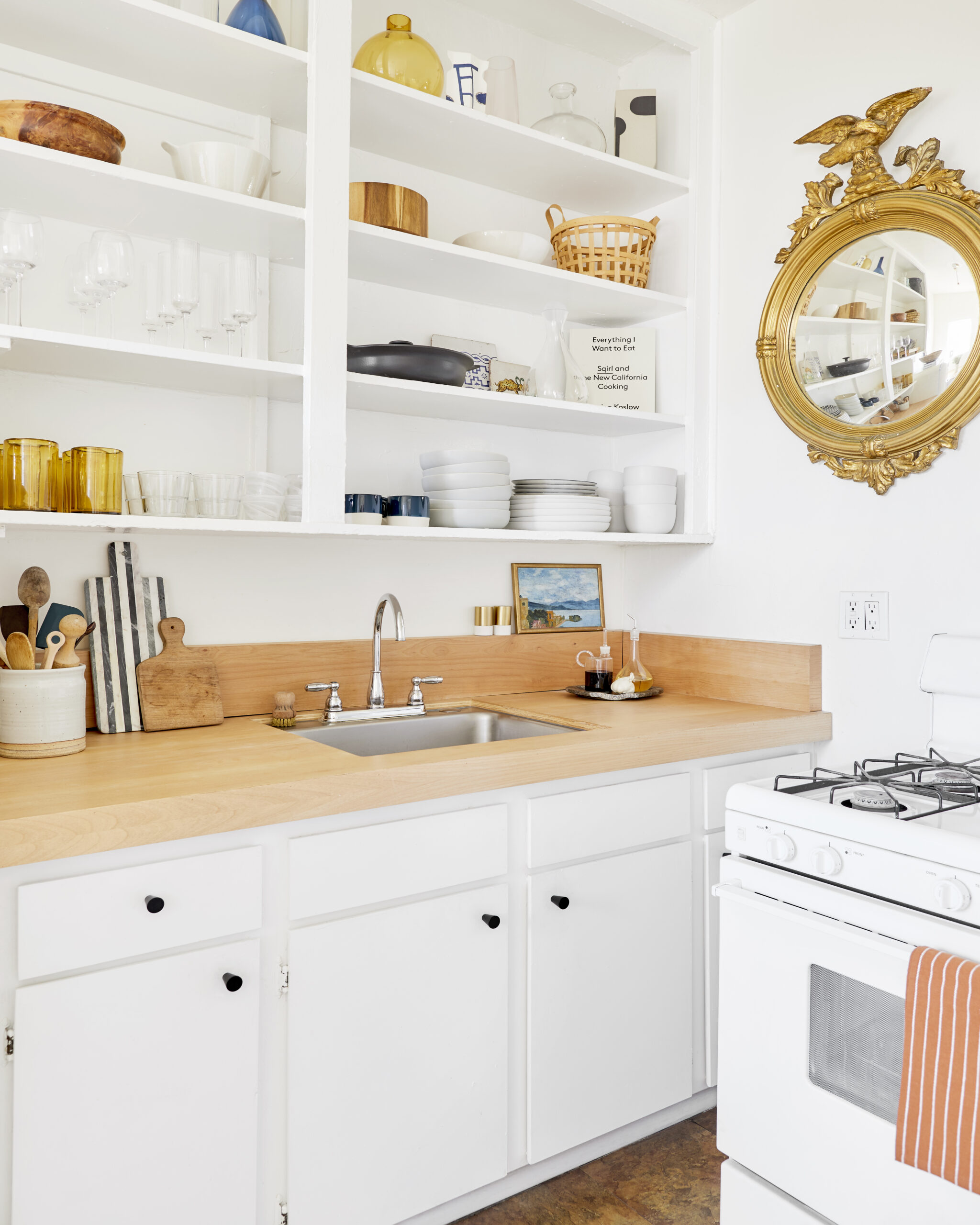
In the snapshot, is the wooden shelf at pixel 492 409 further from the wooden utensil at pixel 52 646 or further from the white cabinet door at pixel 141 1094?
the white cabinet door at pixel 141 1094

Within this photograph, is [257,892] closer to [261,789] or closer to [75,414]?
[261,789]

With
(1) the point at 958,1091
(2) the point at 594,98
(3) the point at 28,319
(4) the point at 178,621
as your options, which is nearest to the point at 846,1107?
(1) the point at 958,1091

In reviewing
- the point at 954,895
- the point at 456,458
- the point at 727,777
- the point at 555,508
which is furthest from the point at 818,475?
the point at 954,895

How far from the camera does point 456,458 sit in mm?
2184

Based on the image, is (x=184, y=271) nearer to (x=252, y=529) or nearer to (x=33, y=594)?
(x=252, y=529)

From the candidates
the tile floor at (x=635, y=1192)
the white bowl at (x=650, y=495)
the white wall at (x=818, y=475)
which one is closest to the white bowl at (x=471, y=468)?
the white bowl at (x=650, y=495)

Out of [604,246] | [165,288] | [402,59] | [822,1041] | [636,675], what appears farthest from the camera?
[636,675]

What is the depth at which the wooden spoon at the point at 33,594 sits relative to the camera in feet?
5.95

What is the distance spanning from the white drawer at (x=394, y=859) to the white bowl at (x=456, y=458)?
0.85 m

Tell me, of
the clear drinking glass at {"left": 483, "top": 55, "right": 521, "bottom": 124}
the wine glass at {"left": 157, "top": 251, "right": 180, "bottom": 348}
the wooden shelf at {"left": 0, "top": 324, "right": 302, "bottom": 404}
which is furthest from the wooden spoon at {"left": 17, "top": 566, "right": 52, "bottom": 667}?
the clear drinking glass at {"left": 483, "top": 55, "right": 521, "bottom": 124}

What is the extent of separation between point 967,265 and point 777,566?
0.79m

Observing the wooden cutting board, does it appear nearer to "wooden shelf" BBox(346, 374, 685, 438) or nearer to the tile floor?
"wooden shelf" BBox(346, 374, 685, 438)

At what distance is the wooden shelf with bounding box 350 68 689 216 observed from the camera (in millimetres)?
2033

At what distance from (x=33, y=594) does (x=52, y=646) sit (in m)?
0.17
